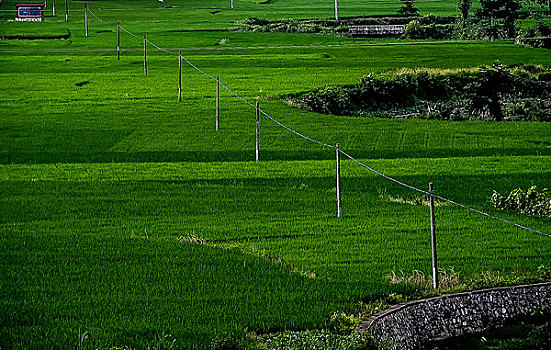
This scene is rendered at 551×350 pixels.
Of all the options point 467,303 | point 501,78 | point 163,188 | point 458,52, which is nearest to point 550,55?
point 458,52

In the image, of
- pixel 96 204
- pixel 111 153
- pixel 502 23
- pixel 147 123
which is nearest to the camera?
pixel 96 204

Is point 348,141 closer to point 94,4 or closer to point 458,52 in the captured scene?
point 458,52

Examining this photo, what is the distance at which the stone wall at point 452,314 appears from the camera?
1388cm

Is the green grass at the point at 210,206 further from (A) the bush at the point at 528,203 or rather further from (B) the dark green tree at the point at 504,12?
(B) the dark green tree at the point at 504,12

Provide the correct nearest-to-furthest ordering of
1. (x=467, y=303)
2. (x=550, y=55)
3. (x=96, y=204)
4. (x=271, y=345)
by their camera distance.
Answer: (x=271, y=345) → (x=467, y=303) → (x=96, y=204) → (x=550, y=55)

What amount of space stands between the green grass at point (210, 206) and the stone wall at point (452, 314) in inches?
32.8

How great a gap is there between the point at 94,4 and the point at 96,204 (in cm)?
9929

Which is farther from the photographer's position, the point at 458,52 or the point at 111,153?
the point at 458,52

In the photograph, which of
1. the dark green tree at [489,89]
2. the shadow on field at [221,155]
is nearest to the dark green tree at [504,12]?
the dark green tree at [489,89]

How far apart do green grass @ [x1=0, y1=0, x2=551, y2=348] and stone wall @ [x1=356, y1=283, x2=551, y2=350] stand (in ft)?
2.74

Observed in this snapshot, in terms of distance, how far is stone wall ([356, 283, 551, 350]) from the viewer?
13.9 meters

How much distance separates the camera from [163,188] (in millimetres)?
25609

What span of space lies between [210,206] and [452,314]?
954 centimetres

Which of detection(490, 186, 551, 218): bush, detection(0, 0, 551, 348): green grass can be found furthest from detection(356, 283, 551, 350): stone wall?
detection(490, 186, 551, 218): bush
